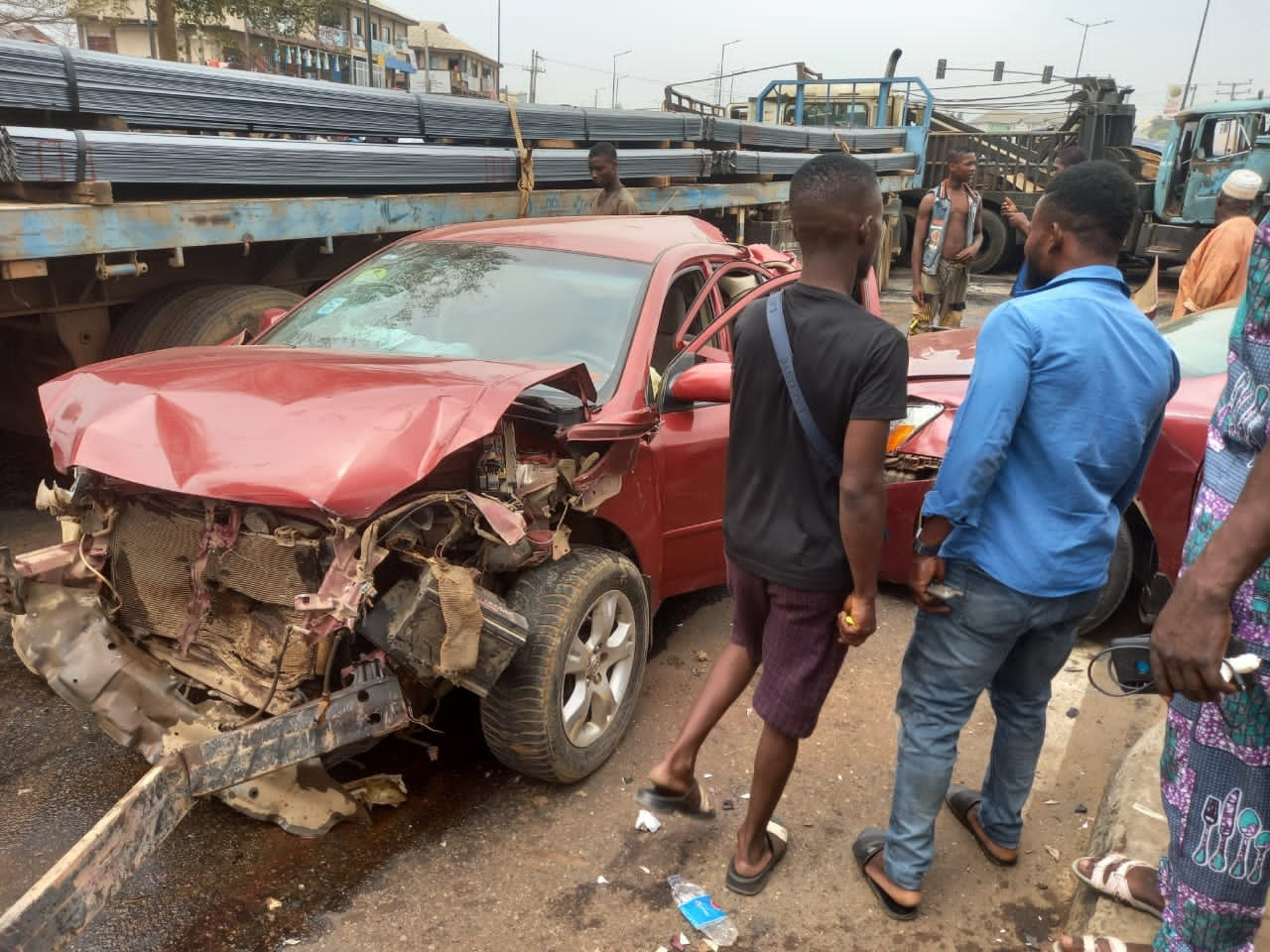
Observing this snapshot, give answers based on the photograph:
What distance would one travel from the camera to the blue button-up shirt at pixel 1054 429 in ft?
6.79

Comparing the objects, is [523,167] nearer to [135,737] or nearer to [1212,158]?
[135,737]

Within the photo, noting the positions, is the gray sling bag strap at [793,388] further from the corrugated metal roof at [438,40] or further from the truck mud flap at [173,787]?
the corrugated metal roof at [438,40]

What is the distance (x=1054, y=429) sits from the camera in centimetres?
210

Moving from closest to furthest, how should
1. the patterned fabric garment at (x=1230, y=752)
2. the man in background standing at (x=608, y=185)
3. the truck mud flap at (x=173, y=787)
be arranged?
the patterned fabric garment at (x=1230, y=752) → the truck mud flap at (x=173, y=787) → the man in background standing at (x=608, y=185)

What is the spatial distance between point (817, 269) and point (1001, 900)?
184 centimetres

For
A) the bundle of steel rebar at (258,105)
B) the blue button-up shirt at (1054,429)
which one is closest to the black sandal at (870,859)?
the blue button-up shirt at (1054,429)

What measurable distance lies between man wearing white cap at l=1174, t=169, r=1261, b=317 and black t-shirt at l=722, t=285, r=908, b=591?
4767mm

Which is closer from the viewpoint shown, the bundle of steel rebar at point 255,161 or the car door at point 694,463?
the car door at point 694,463

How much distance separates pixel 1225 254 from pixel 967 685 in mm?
5063

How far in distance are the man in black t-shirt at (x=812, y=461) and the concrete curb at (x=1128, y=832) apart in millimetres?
871

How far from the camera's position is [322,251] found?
5734 mm

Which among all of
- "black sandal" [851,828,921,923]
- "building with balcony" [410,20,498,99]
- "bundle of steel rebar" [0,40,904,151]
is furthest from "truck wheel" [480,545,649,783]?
"building with balcony" [410,20,498,99]

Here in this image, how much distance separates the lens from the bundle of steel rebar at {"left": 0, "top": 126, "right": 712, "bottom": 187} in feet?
13.6

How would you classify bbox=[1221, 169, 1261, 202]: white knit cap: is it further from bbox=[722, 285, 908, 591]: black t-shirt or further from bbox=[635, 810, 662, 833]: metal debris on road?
bbox=[635, 810, 662, 833]: metal debris on road
